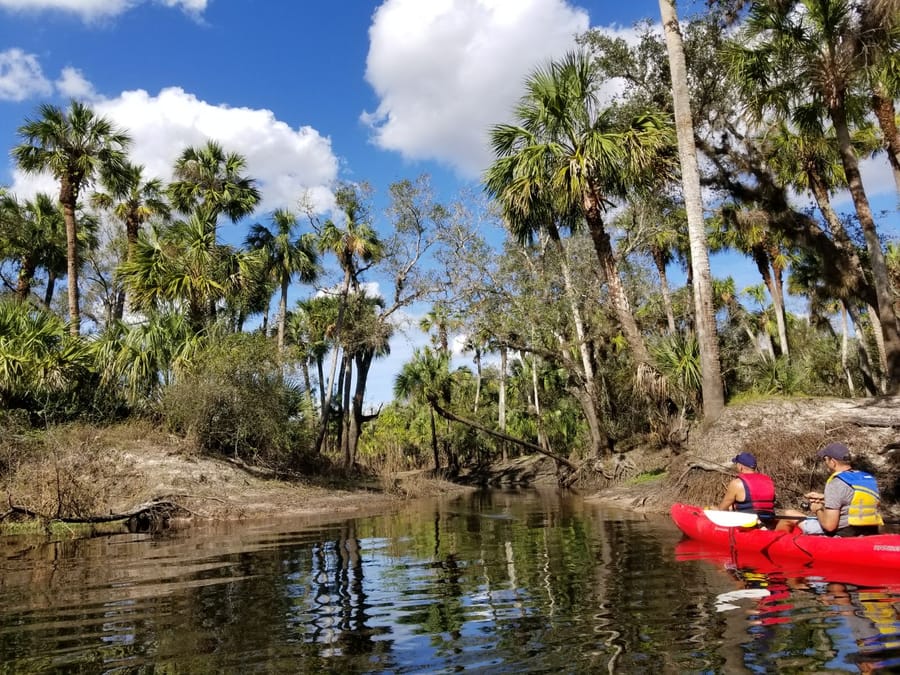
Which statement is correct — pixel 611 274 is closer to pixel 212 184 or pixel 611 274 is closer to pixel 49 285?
pixel 212 184

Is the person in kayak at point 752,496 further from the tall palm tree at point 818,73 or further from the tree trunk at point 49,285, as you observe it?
the tree trunk at point 49,285

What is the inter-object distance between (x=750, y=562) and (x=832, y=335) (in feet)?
133

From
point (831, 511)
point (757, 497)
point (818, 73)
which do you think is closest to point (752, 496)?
point (757, 497)

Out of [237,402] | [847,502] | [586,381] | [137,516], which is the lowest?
[137,516]

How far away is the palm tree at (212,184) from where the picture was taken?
28.0m

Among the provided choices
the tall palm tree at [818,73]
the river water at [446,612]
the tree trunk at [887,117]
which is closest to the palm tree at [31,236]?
the river water at [446,612]

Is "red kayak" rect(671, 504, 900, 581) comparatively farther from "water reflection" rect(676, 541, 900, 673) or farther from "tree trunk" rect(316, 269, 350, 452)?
"tree trunk" rect(316, 269, 350, 452)

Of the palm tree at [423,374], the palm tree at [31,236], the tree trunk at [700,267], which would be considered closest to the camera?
the tree trunk at [700,267]

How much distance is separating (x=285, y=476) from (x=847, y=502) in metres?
18.8

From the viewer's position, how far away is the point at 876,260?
1495 centimetres

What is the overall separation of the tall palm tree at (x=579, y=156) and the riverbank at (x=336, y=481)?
442 cm

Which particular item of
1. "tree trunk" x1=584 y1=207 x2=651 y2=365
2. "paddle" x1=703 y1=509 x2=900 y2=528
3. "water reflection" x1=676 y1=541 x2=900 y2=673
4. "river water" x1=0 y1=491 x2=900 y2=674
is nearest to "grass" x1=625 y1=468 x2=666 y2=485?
"tree trunk" x1=584 y1=207 x2=651 y2=365

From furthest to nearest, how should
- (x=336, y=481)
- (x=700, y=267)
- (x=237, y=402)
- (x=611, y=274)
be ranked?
(x=336, y=481)
(x=237, y=402)
(x=611, y=274)
(x=700, y=267)

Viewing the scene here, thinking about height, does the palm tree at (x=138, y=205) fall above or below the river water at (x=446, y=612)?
above
